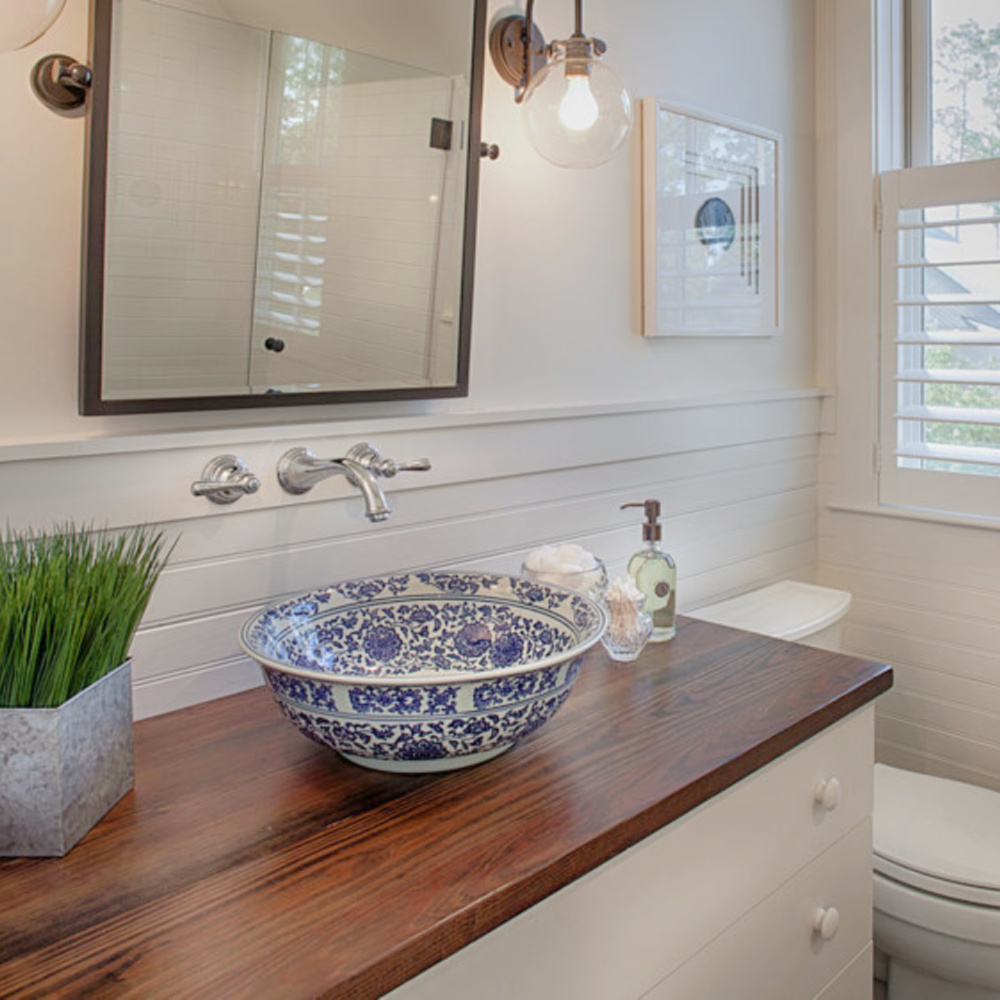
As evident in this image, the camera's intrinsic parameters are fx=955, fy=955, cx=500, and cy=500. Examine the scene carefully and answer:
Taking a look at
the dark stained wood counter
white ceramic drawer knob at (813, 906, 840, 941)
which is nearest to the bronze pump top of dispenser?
the dark stained wood counter

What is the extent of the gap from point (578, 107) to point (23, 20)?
707mm

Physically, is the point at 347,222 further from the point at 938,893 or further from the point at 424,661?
the point at 938,893

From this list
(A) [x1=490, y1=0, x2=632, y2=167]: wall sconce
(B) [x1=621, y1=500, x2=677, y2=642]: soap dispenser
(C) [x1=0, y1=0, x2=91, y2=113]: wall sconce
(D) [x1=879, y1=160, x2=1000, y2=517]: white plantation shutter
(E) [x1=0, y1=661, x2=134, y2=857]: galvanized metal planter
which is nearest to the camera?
(E) [x1=0, y1=661, x2=134, y2=857]: galvanized metal planter

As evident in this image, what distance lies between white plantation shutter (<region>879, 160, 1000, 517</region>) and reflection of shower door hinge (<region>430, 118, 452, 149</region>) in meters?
1.13

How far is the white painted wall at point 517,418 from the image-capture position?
1000 millimetres

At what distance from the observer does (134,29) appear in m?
1.00

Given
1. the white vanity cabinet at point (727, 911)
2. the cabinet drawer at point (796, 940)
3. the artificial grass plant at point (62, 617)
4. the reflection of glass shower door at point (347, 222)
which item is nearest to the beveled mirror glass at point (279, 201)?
the reflection of glass shower door at point (347, 222)

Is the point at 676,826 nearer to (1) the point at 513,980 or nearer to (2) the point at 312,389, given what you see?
(1) the point at 513,980

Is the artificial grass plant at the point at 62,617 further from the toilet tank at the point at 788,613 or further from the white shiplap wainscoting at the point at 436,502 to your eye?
the toilet tank at the point at 788,613

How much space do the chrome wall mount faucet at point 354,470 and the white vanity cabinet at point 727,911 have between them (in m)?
0.47

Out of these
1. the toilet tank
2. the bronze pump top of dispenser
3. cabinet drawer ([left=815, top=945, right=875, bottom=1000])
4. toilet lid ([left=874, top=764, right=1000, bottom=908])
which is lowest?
cabinet drawer ([left=815, top=945, right=875, bottom=1000])

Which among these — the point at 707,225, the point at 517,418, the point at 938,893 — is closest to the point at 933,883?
the point at 938,893

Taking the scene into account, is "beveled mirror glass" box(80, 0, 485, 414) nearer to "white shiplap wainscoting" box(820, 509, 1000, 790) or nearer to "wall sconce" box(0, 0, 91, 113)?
"wall sconce" box(0, 0, 91, 113)

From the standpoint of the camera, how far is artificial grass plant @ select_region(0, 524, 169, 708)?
765 millimetres
